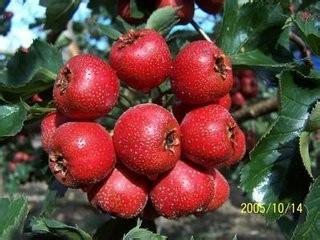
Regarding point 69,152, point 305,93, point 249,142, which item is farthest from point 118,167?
point 249,142

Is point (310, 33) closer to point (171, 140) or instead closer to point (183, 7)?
point (171, 140)

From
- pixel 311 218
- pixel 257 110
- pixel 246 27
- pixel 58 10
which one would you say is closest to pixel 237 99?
pixel 257 110

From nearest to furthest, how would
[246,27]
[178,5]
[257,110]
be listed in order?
[246,27]
[178,5]
[257,110]

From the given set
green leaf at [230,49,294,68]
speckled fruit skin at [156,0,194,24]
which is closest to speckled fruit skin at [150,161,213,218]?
green leaf at [230,49,294,68]

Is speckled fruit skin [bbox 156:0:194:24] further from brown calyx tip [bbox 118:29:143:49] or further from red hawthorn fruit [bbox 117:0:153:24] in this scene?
brown calyx tip [bbox 118:29:143:49]

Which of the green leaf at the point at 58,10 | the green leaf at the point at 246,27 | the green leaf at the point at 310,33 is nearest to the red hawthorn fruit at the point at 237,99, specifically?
the green leaf at the point at 58,10

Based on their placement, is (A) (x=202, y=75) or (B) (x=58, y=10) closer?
(A) (x=202, y=75)

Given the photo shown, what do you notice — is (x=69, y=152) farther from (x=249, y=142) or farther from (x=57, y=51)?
(x=249, y=142)

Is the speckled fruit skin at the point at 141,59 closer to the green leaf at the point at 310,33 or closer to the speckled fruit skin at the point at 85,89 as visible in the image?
the speckled fruit skin at the point at 85,89
